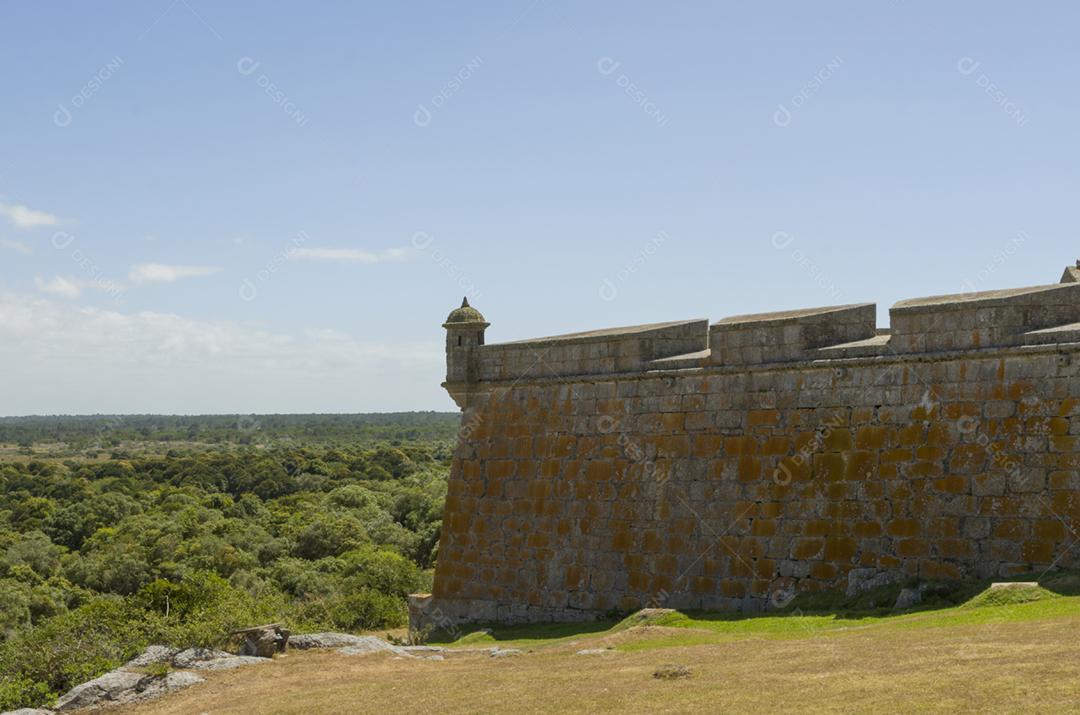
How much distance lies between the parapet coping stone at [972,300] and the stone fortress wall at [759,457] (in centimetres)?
3

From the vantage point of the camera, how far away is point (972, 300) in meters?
15.4

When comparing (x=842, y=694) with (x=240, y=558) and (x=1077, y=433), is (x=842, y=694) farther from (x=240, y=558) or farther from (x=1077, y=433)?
(x=240, y=558)

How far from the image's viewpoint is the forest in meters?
16.4

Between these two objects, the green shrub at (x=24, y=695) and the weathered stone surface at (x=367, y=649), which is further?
the weathered stone surface at (x=367, y=649)

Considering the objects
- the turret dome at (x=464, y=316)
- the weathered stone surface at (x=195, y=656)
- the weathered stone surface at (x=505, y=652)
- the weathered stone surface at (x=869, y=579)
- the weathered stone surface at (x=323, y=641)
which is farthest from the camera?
the turret dome at (x=464, y=316)

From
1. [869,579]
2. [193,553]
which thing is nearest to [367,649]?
[869,579]

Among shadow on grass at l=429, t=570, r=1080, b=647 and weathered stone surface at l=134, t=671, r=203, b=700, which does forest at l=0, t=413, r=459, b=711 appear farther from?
shadow on grass at l=429, t=570, r=1080, b=647

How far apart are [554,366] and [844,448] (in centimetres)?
617

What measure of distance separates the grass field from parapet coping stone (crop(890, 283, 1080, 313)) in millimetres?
3926

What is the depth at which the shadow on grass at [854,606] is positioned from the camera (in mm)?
13188

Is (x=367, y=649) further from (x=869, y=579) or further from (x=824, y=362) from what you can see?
(x=824, y=362)

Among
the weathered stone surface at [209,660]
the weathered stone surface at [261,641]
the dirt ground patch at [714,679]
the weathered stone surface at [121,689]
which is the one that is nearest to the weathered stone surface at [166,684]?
the weathered stone surface at [121,689]

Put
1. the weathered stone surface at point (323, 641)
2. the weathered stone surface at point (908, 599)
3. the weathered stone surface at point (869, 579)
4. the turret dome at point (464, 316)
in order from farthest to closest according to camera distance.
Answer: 1. the turret dome at point (464, 316)
2. the weathered stone surface at point (323, 641)
3. the weathered stone surface at point (869, 579)
4. the weathered stone surface at point (908, 599)

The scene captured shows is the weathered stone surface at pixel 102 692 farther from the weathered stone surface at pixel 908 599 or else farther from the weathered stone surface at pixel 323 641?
the weathered stone surface at pixel 908 599
